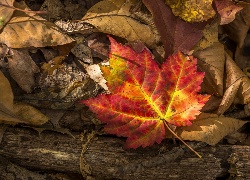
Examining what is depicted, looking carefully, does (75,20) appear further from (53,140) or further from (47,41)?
(53,140)

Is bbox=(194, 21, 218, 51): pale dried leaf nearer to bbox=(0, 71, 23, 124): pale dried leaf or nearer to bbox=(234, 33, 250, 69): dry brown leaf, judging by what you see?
bbox=(234, 33, 250, 69): dry brown leaf

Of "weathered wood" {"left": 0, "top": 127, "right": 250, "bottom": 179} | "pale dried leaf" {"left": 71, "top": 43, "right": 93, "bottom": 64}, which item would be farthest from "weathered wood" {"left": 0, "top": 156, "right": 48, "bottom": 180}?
"pale dried leaf" {"left": 71, "top": 43, "right": 93, "bottom": 64}

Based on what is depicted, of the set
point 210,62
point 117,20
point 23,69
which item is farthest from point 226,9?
point 23,69

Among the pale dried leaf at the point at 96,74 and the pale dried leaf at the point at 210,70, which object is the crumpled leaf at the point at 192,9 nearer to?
the pale dried leaf at the point at 210,70

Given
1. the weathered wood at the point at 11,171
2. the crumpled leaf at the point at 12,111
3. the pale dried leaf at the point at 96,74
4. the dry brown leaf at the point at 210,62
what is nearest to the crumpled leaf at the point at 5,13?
the crumpled leaf at the point at 12,111

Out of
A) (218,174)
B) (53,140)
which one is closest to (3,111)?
(53,140)

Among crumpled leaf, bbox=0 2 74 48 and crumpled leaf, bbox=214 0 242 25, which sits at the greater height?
crumpled leaf, bbox=214 0 242 25
